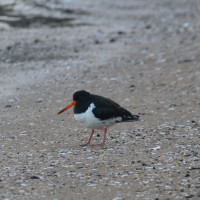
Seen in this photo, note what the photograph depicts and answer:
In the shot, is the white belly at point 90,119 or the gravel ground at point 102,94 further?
the white belly at point 90,119

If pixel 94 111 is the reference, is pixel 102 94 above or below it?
below

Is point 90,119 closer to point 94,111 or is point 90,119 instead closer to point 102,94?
point 94,111

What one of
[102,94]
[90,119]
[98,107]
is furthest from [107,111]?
[102,94]

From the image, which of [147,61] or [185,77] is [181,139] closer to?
[185,77]

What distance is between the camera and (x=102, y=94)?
1124 centimetres

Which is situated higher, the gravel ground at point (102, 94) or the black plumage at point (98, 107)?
the black plumage at point (98, 107)

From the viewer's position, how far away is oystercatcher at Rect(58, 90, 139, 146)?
24.2 feet

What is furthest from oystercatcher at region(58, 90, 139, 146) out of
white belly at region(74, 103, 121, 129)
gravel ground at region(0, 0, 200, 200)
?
gravel ground at region(0, 0, 200, 200)

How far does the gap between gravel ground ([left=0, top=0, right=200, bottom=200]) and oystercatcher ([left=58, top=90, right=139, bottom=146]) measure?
1.35 ft

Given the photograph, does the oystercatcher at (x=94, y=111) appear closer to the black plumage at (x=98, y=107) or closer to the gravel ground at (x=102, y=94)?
the black plumage at (x=98, y=107)

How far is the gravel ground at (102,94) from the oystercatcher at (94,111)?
1.35 feet

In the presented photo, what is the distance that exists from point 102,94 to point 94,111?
3.89m

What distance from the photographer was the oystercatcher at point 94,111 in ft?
24.2

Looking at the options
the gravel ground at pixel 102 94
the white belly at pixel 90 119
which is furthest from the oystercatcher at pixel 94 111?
the gravel ground at pixel 102 94
